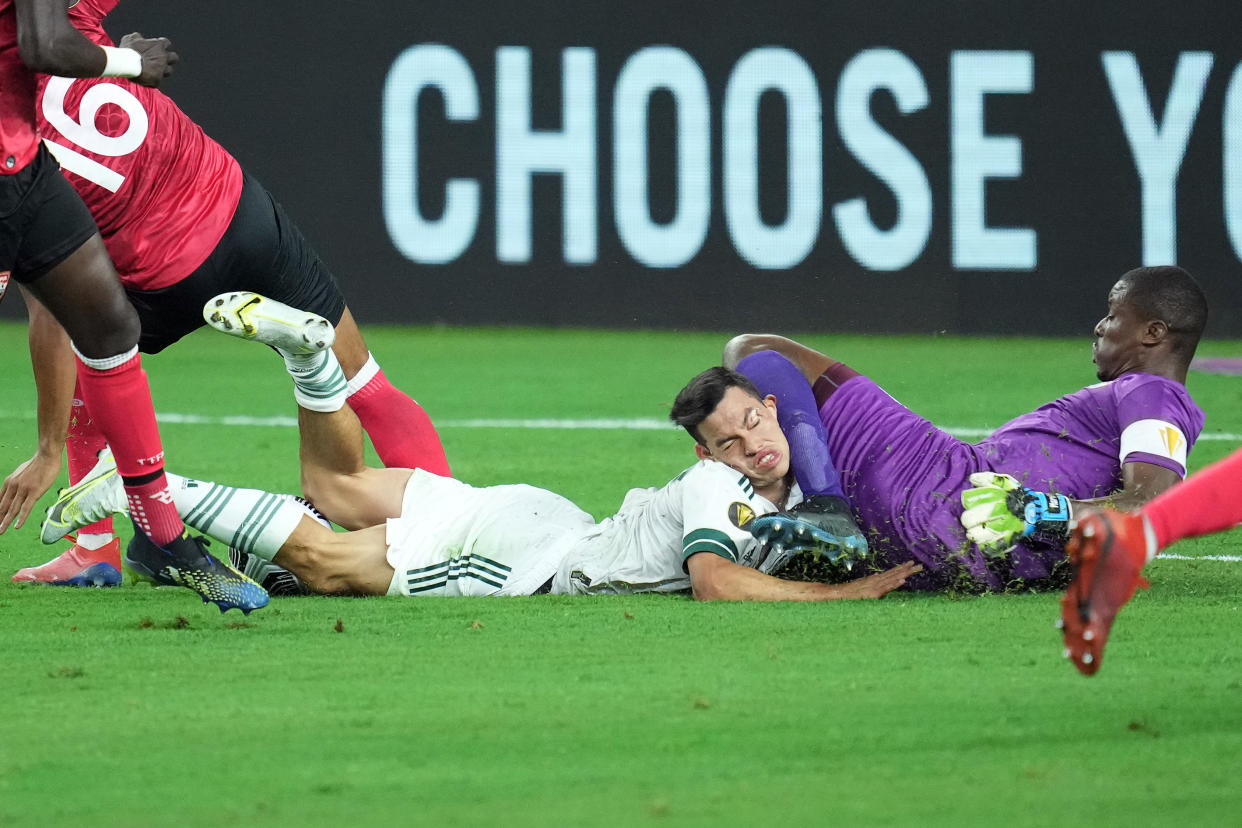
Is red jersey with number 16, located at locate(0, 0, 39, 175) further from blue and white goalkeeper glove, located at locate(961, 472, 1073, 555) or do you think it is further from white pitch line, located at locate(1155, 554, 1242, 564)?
white pitch line, located at locate(1155, 554, 1242, 564)

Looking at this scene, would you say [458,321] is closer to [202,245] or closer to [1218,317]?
[1218,317]

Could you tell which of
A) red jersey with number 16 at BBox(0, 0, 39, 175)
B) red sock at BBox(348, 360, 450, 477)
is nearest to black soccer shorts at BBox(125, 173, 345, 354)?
red sock at BBox(348, 360, 450, 477)

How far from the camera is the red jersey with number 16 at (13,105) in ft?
11.9

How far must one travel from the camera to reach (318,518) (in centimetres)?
439

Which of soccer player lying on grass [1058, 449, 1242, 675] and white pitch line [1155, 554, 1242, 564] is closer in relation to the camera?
soccer player lying on grass [1058, 449, 1242, 675]

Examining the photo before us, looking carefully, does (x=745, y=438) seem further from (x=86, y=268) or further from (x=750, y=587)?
(x=86, y=268)

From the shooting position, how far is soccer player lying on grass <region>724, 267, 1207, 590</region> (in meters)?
4.10

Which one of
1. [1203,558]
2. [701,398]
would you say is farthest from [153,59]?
[1203,558]

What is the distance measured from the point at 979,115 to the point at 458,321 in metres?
3.71

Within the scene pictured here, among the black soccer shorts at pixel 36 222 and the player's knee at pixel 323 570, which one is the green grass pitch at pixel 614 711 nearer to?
the player's knee at pixel 323 570

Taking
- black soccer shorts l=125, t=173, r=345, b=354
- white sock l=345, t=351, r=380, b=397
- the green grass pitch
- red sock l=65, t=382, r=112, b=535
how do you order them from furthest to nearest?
white sock l=345, t=351, r=380, b=397, red sock l=65, t=382, r=112, b=535, black soccer shorts l=125, t=173, r=345, b=354, the green grass pitch

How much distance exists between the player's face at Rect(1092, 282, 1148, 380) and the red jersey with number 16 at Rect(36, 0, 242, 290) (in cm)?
230

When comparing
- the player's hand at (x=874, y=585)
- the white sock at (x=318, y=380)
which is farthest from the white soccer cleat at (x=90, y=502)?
the player's hand at (x=874, y=585)

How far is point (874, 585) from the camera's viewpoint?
410cm
